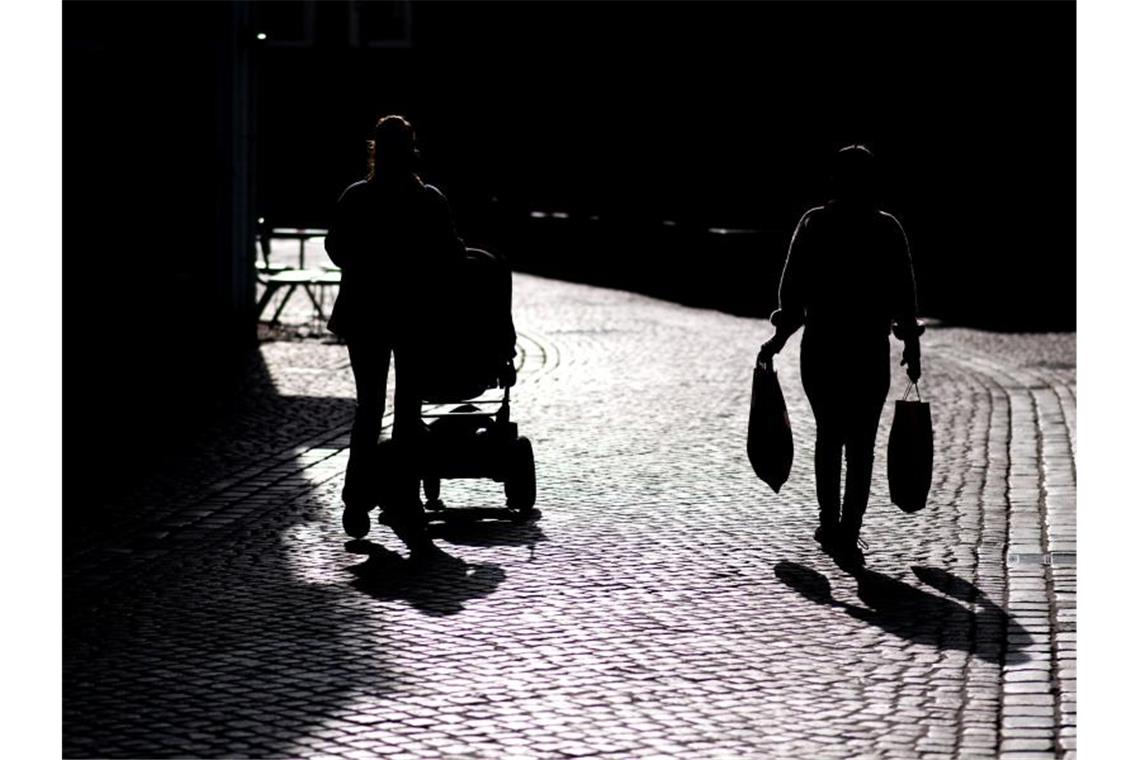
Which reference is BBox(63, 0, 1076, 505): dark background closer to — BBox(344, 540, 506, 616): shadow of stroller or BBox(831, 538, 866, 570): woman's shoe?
BBox(344, 540, 506, 616): shadow of stroller

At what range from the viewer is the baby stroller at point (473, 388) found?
902cm

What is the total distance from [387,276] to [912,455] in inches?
93.6

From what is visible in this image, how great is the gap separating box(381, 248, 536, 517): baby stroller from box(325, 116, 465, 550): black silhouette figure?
13 centimetres

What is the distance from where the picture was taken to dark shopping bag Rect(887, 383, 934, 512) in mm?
8883

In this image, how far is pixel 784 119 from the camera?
33.8m

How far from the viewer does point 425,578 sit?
319 inches

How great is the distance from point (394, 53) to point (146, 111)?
26.5 metres

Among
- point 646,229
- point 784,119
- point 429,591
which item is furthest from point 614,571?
point 784,119

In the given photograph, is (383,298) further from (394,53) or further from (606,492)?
(394,53)

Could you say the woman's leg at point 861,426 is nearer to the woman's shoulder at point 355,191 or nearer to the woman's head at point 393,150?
the woman's head at point 393,150

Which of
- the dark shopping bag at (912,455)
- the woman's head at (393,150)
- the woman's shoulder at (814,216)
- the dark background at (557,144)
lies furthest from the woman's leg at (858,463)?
the dark background at (557,144)

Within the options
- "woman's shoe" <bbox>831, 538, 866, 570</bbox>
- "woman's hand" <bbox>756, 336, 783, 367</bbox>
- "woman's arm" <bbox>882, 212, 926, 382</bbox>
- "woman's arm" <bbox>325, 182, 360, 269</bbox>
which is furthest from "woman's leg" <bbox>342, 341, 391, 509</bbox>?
"woman's arm" <bbox>882, 212, 926, 382</bbox>

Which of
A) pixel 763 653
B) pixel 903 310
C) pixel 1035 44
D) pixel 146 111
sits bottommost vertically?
pixel 763 653

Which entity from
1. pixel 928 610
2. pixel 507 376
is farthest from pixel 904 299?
pixel 507 376
